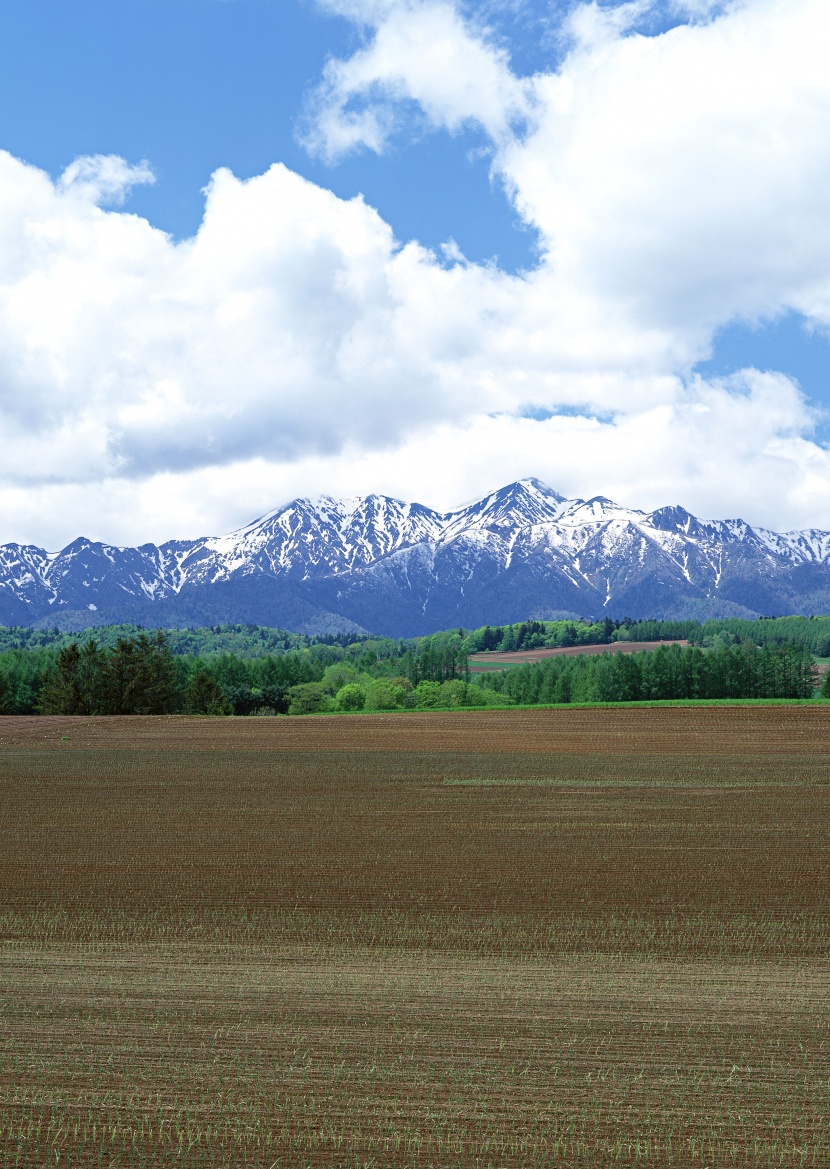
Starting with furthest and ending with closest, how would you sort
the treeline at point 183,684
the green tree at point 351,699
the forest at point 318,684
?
the green tree at point 351,699, the forest at point 318,684, the treeline at point 183,684

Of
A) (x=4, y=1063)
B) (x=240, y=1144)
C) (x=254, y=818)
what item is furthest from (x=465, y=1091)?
(x=254, y=818)

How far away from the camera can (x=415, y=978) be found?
599 inches

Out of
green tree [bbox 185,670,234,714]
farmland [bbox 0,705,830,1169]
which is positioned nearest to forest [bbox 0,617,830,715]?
green tree [bbox 185,670,234,714]

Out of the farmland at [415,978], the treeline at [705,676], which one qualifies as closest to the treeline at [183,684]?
the treeline at [705,676]

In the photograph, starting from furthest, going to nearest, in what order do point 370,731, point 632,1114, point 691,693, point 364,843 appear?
point 691,693 → point 370,731 → point 364,843 → point 632,1114

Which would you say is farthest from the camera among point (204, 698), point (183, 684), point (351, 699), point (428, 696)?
point (428, 696)

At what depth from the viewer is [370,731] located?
7019cm

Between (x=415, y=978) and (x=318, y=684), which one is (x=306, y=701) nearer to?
(x=318, y=684)

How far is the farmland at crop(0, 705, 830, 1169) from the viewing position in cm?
1014

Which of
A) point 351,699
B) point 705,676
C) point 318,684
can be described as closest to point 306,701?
point 351,699

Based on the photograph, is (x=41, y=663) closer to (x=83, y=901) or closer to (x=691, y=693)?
(x=691, y=693)

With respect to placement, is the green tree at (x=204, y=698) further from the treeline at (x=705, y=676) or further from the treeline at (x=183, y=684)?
the treeline at (x=705, y=676)

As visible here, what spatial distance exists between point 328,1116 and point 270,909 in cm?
941

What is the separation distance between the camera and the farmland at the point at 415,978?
10.1 metres
